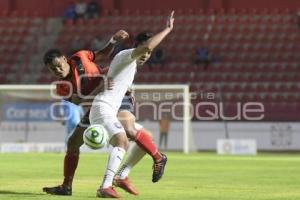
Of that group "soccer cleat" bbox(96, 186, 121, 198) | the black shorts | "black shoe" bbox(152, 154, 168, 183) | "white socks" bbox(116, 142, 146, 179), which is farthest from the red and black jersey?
"soccer cleat" bbox(96, 186, 121, 198)

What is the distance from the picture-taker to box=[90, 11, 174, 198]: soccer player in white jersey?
8.69 metres

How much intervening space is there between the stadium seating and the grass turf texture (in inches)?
492

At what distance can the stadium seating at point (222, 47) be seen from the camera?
96.7 ft

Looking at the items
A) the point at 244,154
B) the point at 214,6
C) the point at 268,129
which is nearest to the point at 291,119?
the point at 268,129

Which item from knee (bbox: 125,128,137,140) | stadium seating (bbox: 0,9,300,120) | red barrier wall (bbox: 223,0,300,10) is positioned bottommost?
knee (bbox: 125,128,137,140)

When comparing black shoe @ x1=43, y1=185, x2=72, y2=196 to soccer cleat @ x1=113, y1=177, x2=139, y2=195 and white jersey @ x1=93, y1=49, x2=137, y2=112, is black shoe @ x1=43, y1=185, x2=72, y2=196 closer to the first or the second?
soccer cleat @ x1=113, y1=177, x2=139, y2=195

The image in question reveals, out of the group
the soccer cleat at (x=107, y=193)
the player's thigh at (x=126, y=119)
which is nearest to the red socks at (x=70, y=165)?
the player's thigh at (x=126, y=119)

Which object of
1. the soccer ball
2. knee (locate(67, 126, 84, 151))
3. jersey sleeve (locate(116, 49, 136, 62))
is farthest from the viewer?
knee (locate(67, 126, 84, 151))

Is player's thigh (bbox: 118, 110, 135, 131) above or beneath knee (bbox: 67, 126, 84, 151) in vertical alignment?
above

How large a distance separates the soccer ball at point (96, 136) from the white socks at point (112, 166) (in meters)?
0.21

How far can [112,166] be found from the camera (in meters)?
8.73

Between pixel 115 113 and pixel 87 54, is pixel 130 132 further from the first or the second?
pixel 87 54

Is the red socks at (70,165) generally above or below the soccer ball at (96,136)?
below

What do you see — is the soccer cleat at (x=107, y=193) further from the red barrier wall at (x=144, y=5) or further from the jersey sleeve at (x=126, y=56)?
the red barrier wall at (x=144, y=5)
